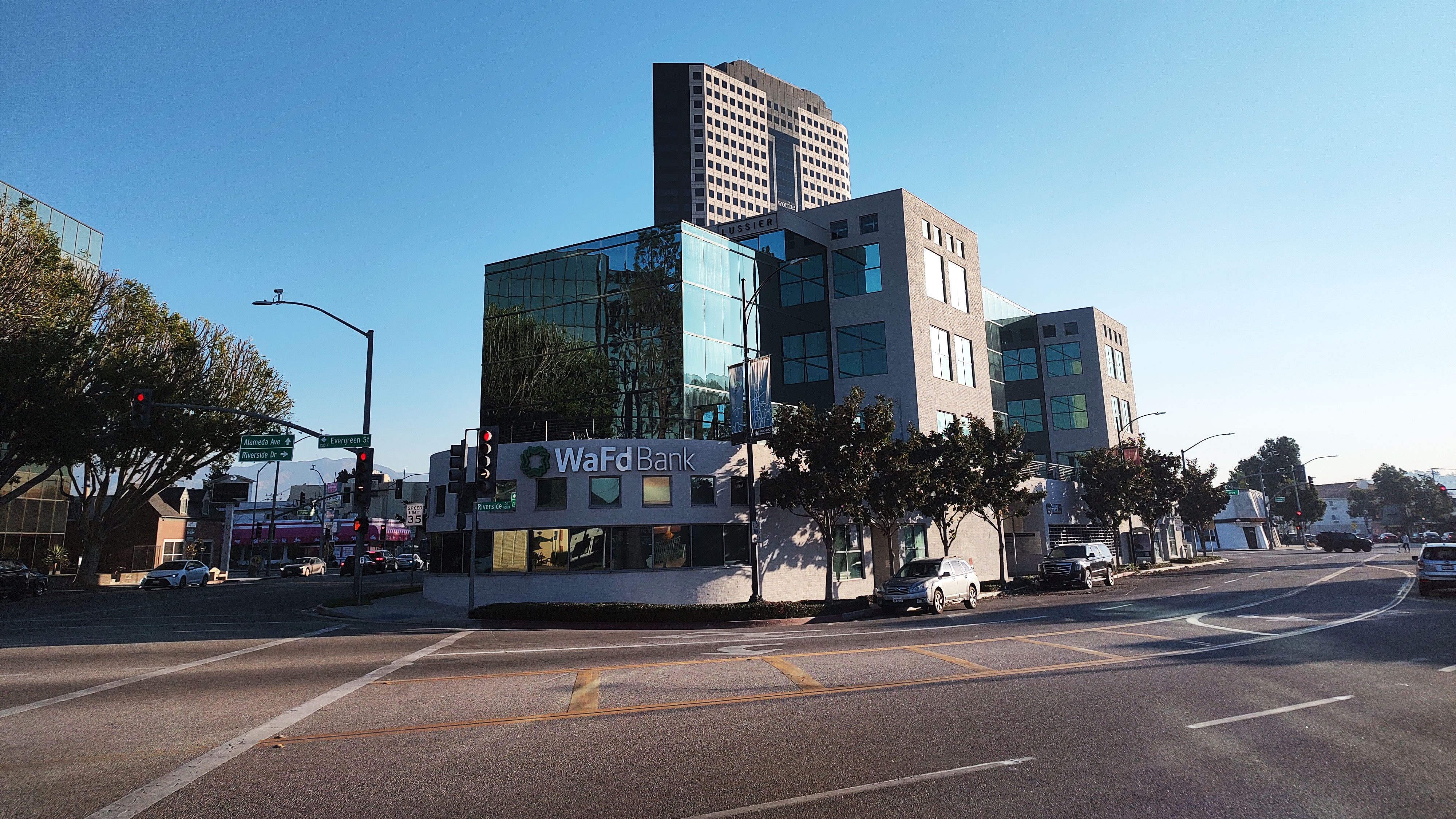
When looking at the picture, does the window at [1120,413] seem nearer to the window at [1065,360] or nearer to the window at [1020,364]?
the window at [1065,360]

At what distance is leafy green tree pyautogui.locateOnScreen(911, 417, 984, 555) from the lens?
33.1m

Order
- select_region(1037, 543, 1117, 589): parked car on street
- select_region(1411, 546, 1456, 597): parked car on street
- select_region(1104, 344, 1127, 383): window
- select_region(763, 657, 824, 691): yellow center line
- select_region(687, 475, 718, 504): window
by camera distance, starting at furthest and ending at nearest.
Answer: select_region(1104, 344, 1127, 383): window, select_region(1037, 543, 1117, 589): parked car on street, select_region(687, 475, 718, 504): window, select_region(1411, 546, 1456, 597): parked car on street, select_region(763, 657, 824, 691): yellow center line

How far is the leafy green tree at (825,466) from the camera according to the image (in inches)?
1097

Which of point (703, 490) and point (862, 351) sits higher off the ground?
point (862, 351)

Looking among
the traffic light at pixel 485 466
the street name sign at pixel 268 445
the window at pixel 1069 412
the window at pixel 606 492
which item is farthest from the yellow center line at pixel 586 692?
the window at pixel 1069 412

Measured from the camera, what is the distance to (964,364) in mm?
45000

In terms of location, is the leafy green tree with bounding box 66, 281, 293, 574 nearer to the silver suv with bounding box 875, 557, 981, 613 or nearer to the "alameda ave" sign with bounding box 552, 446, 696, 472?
the "alameda ave" sign with bounding box 552, 446, 696, 472

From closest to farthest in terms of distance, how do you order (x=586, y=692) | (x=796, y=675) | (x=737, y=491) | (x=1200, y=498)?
(x=586, y=692)
(x=796, y=675)
(x=737, y=491)
(x=1200, y=498)

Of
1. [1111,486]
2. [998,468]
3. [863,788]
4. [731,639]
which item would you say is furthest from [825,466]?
[1111,486]

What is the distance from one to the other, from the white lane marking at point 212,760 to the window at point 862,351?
32.4 metres

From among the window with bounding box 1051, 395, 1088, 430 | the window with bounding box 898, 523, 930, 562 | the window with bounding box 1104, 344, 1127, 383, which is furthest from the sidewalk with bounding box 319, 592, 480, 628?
the window with bounding box 1104, 344, 1127, 383

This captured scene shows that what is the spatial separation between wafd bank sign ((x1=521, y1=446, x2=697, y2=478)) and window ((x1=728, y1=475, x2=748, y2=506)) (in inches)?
92.3

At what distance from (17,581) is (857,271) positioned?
4332cm

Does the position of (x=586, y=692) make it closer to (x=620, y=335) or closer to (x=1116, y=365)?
(x=620, y=335)
